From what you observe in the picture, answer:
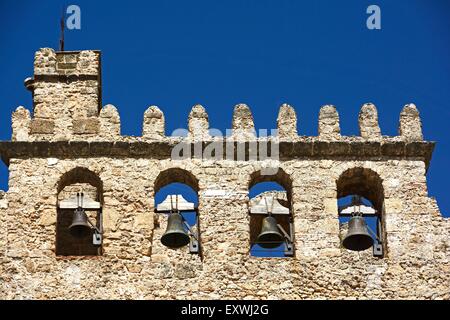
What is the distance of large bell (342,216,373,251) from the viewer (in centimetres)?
4512

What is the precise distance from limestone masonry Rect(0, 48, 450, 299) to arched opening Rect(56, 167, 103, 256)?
4 centimetres

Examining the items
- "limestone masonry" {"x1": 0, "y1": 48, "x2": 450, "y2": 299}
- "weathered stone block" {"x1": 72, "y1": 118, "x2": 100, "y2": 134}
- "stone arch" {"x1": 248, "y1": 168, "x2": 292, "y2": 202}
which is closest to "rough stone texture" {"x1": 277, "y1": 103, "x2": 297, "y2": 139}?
"limestone masonry" {"x1": 0, "y1": 48, "x2": 450, "y2": 299}

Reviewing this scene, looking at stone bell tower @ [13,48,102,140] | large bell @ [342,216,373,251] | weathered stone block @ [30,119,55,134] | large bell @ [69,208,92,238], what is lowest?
large bell @ [342,216,373,251]

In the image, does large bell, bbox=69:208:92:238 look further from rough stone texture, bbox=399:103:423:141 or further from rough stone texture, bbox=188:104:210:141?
rough stone texture, bbox=399:103:423:141

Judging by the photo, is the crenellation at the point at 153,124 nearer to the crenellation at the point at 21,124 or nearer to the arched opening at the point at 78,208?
the arched opening at the point at 78,208

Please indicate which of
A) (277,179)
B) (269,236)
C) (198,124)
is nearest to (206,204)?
(269,236)

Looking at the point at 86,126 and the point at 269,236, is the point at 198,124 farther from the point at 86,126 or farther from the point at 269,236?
the point at 269,236

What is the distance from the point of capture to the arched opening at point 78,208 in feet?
149

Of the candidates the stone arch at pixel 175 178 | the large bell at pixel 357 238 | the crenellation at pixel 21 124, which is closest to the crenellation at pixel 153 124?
the stone arch at pixel 175 178

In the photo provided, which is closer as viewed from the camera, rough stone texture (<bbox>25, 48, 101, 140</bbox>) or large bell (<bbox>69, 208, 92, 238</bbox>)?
large bell (<bbox>69, 208, 92, 238</bbox>)

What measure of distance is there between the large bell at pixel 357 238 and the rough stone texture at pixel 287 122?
6.36 ft

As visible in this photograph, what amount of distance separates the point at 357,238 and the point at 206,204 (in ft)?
8.58

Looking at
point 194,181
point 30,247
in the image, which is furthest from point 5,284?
point 194,181
